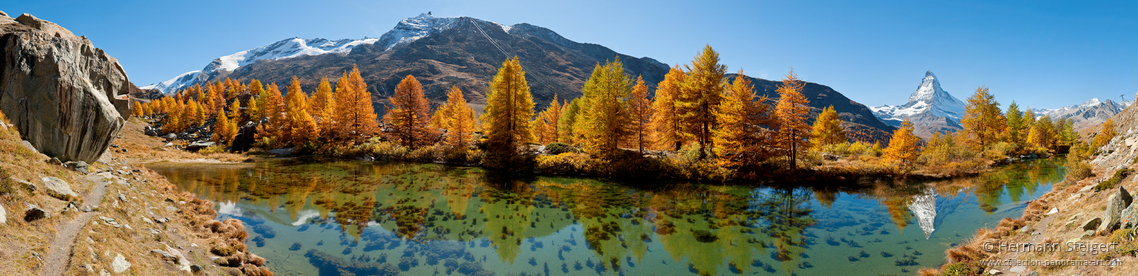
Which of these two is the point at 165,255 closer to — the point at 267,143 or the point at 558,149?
the point at 558,149

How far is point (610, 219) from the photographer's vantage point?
581 inches

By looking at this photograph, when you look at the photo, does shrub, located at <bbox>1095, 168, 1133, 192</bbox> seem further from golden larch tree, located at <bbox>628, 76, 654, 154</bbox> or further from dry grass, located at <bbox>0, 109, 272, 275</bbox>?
dry grass, located at <bbox>0, 109, 272, 275</bbox>

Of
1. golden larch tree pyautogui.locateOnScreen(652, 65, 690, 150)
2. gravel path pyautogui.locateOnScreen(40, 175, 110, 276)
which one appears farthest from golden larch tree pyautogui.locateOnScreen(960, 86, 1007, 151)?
gravel path pyautogui.locateOnScreen(40, 175, 110, 276)

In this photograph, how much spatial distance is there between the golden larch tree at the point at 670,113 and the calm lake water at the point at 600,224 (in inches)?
284

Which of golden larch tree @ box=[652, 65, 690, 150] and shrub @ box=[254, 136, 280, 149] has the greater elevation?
golden larch tree @ box=[652, 65, 690, 150]

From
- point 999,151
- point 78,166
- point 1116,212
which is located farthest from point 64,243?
point 999,151

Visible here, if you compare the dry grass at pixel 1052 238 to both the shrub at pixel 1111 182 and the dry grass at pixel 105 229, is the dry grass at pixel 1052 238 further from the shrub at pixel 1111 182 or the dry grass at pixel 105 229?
the dry grass at pixel 105 229

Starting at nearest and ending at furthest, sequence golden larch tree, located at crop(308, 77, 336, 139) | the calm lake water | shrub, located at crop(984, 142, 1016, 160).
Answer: the calm lake water
shrub, located at crop(984, 142, 1016, 160)
golden larch tree, located at crop(308, 77, 336, 139)

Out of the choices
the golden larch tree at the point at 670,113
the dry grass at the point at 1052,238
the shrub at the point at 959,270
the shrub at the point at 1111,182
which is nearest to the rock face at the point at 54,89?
the shrub at the point at 959,270

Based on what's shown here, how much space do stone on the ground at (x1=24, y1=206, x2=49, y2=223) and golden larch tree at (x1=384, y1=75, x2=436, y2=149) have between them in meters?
37.4

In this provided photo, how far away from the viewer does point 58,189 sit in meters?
7.04

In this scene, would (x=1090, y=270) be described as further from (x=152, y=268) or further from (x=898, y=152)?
(x=898, y=152)

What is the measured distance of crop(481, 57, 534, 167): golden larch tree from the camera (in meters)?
34.5

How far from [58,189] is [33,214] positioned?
104 inches
